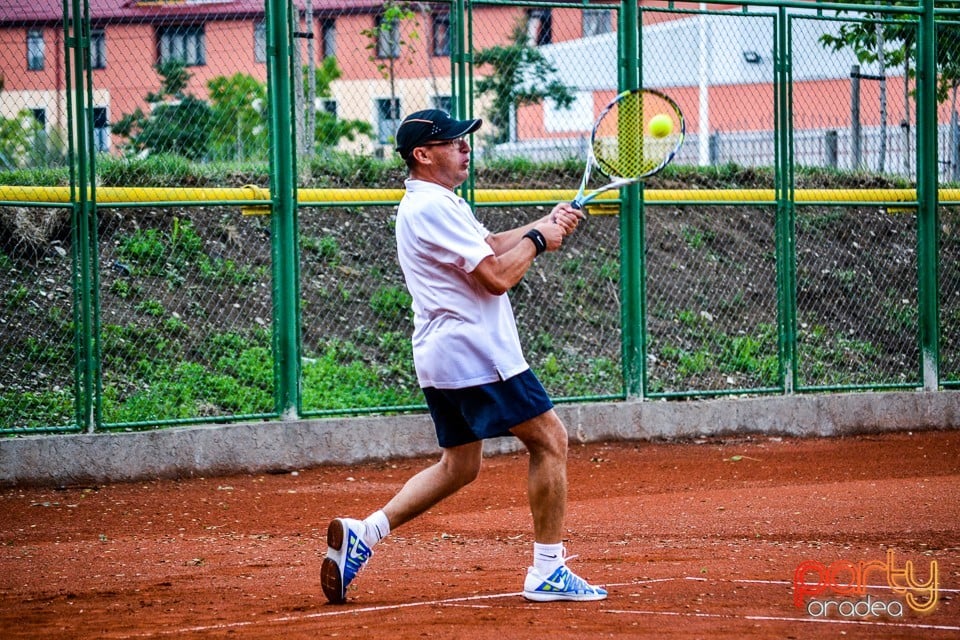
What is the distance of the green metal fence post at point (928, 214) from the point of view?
11.6m

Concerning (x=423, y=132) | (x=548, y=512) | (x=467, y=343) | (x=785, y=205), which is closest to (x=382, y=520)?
(x=548, y=512)

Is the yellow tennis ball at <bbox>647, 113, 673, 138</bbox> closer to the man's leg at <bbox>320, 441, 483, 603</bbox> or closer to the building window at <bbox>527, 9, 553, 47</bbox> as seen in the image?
the man's leg at <bbox>320, 441, 483, 603</bbox>

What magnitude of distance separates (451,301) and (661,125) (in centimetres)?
213

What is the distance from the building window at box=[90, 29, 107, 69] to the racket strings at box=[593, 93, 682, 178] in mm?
4137

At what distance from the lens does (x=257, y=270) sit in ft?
38.8

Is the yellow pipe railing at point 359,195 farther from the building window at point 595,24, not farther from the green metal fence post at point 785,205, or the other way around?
the building window at point 595,24

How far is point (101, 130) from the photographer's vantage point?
9.77m

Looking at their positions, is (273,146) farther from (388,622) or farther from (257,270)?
(388,622)

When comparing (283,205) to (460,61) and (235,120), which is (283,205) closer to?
(460,61)

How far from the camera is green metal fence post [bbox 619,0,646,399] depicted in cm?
1059

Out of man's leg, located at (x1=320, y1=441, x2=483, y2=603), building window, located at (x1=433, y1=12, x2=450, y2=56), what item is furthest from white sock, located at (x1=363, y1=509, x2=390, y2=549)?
building window, located at (x1=433, y1=12, x2=450, y2=56)

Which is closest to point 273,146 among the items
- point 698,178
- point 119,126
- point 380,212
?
point 119,126

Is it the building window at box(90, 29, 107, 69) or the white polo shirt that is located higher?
the building window at box(90, 29, 107, 69)

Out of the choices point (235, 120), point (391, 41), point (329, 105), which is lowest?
point (235, 120)
